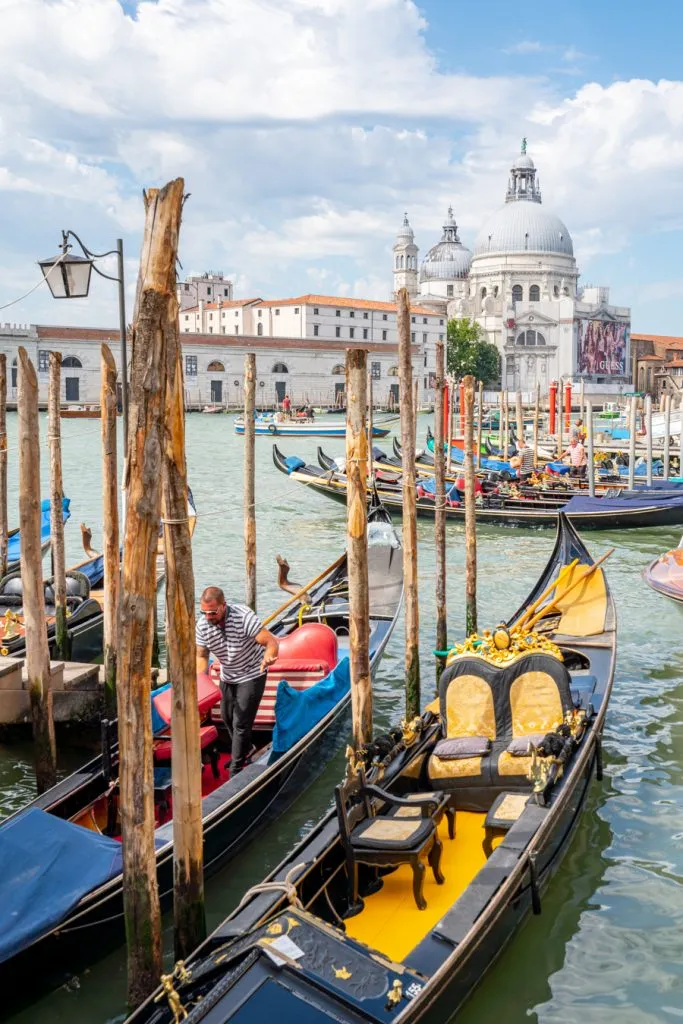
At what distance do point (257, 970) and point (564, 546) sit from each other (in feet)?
14.5

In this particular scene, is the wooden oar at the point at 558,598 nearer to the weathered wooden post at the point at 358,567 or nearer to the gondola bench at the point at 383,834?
the weathered wooden post at the point at 358,567

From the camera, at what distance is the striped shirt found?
377 cm

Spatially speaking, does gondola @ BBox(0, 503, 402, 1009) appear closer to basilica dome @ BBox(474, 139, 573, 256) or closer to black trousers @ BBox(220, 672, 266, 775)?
black trousers @ BBox(220, 672, 266, 775)

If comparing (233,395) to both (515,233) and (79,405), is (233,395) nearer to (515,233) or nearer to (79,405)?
(79,405)

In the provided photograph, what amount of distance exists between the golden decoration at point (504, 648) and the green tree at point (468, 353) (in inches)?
1654

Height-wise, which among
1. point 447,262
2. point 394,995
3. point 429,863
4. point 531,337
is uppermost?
point 447,262

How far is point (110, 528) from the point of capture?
16.1 feet

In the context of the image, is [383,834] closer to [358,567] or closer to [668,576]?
[358,567]

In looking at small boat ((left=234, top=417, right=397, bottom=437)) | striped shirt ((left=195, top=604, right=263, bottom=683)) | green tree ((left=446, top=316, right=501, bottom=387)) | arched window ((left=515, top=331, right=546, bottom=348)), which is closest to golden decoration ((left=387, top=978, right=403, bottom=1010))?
striped shirt ((left=195, top=604, right=263, bottom=683))

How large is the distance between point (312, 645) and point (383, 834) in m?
1.97

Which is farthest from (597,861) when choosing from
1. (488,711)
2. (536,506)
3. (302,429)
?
(302,429)

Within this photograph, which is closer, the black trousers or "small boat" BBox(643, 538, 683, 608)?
the black trousers

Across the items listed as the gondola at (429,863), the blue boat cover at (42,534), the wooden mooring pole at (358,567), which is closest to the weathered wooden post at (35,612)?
the wooden mooring pole at (358,567)

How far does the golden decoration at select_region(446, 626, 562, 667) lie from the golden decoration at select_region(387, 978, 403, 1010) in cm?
180
